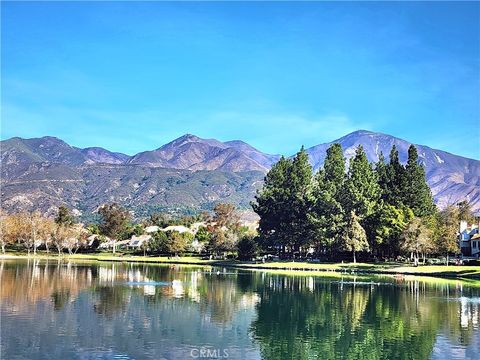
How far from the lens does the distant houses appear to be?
108 metres

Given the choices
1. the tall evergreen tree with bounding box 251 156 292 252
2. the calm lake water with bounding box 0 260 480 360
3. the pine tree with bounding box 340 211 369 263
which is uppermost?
the tall evergreen tree with bounding box 251 156 292 252

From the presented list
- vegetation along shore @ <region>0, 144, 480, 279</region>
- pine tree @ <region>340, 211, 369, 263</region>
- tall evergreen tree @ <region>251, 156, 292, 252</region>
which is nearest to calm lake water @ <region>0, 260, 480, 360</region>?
vegetation along shore @ <region>0, 144, 480, 279</region>

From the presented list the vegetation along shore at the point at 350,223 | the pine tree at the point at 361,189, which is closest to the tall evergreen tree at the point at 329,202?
the vegetation along shore at the point at 350,223

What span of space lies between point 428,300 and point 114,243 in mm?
118004

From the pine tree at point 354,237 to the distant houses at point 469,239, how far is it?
3252 centimetres

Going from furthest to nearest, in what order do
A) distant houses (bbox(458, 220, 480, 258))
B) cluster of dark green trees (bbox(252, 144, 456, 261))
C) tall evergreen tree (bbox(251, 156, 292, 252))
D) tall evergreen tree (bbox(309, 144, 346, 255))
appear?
distant houses (bbox(458, 220, 480, 258)) → tall evergreen tree (bbox(251, 156, 292, 252)) → tall evergreen tree (bbox(309, 144, 346, 255)) → cluster of dark green trees (bbox(252, 144, 456, 261))

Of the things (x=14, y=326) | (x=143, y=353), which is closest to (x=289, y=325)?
(x=143, y=353)

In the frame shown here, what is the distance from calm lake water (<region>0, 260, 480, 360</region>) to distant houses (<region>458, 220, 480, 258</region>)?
60158 mm

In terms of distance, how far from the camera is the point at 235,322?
31625mm

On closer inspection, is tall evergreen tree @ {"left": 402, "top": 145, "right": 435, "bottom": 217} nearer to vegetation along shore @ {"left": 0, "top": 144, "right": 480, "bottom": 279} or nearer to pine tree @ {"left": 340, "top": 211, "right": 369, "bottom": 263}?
vegetation along shore @ {"left": 0, "top": 144, "right": 480, "bottom": 279}

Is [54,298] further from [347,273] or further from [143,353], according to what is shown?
[347,273]

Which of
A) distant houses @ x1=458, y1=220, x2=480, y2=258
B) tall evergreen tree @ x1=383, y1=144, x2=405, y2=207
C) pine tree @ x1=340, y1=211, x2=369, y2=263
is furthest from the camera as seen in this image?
distant houses @ x1=458, y1=220, x2=480, y2=258

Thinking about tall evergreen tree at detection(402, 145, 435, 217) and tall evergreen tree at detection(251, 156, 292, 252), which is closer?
tall evergreen tree at detection(402, 145, 435, 217)

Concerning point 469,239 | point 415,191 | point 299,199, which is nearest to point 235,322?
point 299,199
